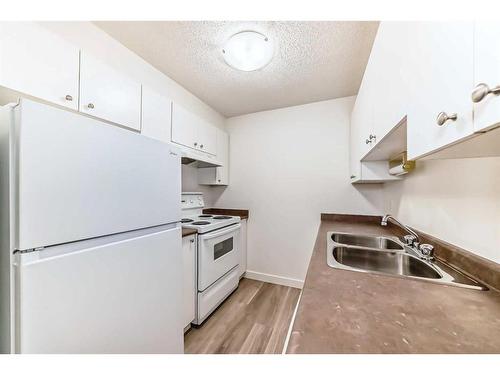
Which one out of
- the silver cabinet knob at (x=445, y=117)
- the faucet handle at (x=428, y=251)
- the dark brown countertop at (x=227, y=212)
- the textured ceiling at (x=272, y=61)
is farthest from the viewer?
the dark brown countertop at (x=227, y=212)

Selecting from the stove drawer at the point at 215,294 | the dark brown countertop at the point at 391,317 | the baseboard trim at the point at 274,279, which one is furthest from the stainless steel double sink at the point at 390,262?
the baseboard trim at the point at 274,279

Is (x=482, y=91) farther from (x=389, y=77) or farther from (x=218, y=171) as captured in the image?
(x=218, y=171)

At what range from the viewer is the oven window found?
187cm

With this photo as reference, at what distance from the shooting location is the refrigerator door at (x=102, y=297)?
60 cm

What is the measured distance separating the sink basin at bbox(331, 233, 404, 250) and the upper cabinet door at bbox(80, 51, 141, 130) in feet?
5.84

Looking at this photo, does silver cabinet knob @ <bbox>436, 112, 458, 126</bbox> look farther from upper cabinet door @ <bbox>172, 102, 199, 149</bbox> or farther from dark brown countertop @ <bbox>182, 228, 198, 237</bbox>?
upper cabinet door @ <bbox>172, 102, 199, 149</bbox>

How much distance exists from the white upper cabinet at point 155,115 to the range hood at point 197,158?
0.70 ft

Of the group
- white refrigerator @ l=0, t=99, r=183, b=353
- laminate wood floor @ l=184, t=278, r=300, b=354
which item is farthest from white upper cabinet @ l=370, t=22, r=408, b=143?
laminate wood floor @ l=184, t=278, r=300, b=354

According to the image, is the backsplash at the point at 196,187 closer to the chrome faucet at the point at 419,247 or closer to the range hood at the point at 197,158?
the range hood at the point at 197,158

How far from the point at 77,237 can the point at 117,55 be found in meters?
1.42

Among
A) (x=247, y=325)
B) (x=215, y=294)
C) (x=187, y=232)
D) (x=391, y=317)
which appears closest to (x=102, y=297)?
(x=187, y=232)

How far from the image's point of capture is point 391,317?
0.53 metres
